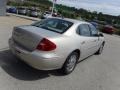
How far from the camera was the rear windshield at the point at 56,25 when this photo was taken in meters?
5.25

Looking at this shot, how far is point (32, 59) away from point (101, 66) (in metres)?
3.19

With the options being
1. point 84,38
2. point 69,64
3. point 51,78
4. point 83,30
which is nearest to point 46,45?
point 51,78

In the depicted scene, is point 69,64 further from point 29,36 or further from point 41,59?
point 29,36

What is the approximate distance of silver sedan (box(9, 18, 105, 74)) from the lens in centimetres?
441

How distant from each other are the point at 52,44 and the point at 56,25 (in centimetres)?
123

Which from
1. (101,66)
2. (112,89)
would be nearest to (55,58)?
(112,89)

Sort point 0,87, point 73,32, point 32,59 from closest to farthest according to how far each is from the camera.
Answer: point 0,87
point 32,59
point 73,32

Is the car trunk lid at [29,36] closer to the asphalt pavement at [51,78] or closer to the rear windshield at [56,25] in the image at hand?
the rear windshield at [56,25]

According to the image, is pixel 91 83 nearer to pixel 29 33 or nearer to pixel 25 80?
pixel 25 80

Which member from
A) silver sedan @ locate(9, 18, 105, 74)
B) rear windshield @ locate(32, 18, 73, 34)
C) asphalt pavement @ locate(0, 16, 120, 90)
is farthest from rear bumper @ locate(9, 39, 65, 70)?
rear windshield @ locate(32, 18, 73, 34)

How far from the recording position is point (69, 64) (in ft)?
17.3

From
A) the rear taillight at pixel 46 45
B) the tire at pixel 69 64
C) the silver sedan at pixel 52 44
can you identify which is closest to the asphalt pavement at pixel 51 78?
the tire at pixel 69 64

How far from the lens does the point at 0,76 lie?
14.9 ft

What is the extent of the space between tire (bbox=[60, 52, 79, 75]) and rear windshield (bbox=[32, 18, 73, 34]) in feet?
2.51
